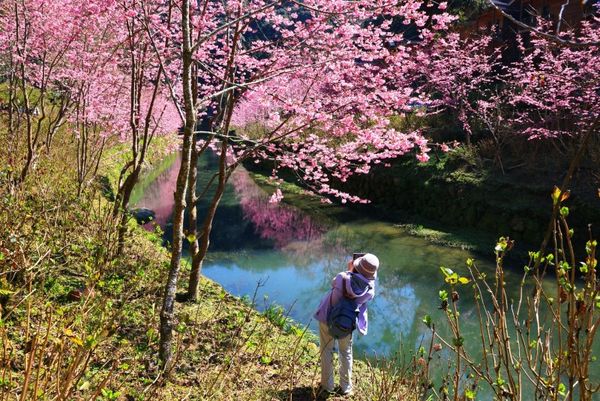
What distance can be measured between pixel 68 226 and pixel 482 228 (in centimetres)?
1053

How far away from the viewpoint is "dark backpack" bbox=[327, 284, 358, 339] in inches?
176

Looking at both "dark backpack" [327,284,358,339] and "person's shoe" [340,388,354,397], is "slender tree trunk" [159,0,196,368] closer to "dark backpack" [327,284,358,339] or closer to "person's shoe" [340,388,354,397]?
"dark backpack" [327,284,358,339]

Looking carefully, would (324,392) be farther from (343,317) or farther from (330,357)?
(343,317)

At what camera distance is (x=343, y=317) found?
4.46m

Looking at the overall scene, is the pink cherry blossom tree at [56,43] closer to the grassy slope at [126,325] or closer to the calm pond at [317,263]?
the grassy slope at [126,325]

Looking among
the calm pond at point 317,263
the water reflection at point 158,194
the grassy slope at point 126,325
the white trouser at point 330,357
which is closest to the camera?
the grassy slope at point 126,325

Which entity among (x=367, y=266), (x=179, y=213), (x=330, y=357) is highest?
(x=179, y=213)

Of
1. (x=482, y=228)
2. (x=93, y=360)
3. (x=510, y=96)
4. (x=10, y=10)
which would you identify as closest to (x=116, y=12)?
(x=10, y=10)

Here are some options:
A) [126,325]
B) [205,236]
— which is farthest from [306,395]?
[205,236]

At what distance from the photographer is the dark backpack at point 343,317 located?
4.46 m

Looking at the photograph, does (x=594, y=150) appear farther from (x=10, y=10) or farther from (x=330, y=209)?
(x=10, y=10)

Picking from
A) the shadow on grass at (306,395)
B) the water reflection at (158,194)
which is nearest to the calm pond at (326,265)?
the water reflection at (158,194)

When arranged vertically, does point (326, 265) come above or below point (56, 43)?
below

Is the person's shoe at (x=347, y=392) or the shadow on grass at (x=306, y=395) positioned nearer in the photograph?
the shadow on grass at (x=306, y=395)
